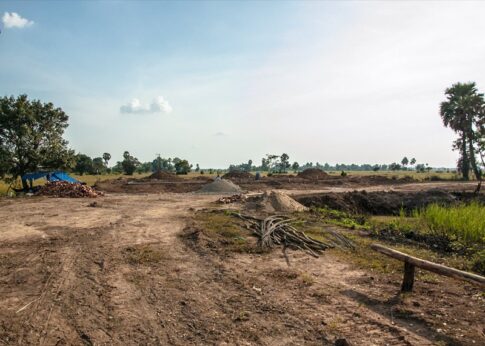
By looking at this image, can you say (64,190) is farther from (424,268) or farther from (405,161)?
(405,161)

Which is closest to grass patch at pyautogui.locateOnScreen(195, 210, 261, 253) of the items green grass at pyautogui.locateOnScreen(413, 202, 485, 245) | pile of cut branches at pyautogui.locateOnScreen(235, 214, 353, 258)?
pile of cut branches at pyautogui.locateOnScreen(235, 214, 353, 258)

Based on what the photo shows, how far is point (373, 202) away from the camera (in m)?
19.1

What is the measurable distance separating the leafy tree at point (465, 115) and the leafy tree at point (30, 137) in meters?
44.1

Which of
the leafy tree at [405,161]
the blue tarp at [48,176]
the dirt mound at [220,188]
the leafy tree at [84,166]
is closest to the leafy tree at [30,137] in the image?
the blue tarp at [48,176]

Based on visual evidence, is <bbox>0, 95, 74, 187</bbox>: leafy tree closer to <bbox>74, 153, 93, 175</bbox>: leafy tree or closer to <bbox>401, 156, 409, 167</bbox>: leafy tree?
<bbox>74, 153, 93, 175</bbox>: leafy tree

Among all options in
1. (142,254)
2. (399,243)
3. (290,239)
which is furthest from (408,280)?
(142,254)

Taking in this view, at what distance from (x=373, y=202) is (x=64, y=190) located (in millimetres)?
20127

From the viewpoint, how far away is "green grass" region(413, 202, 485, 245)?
9430 mm

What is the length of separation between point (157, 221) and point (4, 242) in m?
5.01

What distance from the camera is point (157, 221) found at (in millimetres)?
13242

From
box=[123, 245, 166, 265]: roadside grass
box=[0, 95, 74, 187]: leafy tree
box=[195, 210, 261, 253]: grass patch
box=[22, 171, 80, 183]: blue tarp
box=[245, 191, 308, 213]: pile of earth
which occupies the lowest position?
box=[123, 245, 166, 265]: roadside grass

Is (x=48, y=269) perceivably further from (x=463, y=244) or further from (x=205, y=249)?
(x=463, y=244)

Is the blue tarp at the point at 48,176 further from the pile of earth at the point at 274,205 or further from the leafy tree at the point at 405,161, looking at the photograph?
the leafy tree at the point at 405,161

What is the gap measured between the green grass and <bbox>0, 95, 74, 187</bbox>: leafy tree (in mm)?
23684
